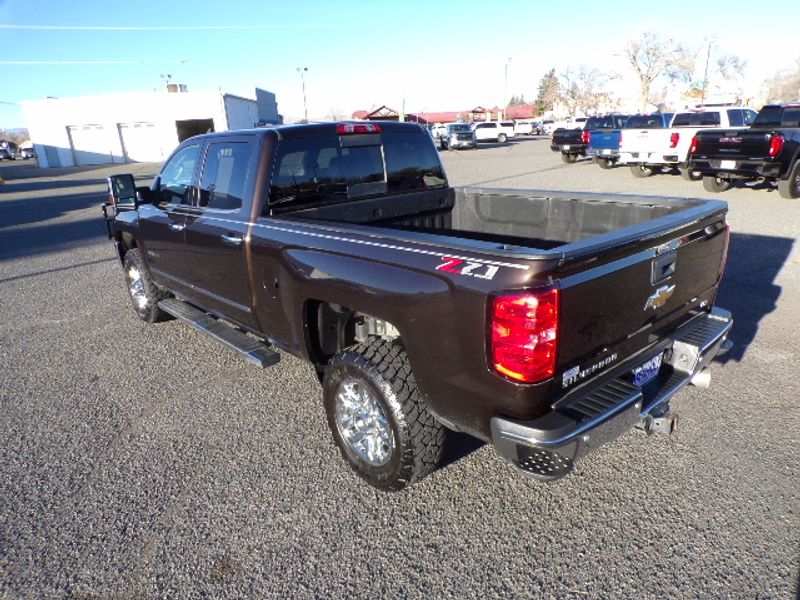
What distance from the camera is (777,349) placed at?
455 cm

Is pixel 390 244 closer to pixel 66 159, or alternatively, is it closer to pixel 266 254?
pixel 266 254

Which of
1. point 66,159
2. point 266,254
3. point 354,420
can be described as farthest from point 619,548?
point 66,159

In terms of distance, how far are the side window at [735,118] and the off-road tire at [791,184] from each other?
5.34 metres

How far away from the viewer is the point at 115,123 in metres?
40.4

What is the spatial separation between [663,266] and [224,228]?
2.80 metres

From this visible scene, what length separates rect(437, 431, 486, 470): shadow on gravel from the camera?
3281 millimetres

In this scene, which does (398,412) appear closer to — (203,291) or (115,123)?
(203,291)

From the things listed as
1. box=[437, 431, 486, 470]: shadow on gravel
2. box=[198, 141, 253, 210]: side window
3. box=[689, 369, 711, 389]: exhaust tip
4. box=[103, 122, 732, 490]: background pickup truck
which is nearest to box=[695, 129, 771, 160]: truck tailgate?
box=[103, 122, 732, 490]: background pickup truck

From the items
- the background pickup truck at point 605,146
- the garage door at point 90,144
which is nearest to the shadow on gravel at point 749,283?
the background pickup truck at point 605,146

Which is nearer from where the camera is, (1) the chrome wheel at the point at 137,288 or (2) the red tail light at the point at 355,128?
(2) the red tail light at the point at 355,128

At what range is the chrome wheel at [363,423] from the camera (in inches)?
116

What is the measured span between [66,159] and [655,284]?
4707 centimetres

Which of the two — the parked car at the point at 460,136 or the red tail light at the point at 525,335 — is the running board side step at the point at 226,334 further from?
the parked car at the point at 460,136

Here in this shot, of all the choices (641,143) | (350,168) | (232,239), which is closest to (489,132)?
(641,143)
